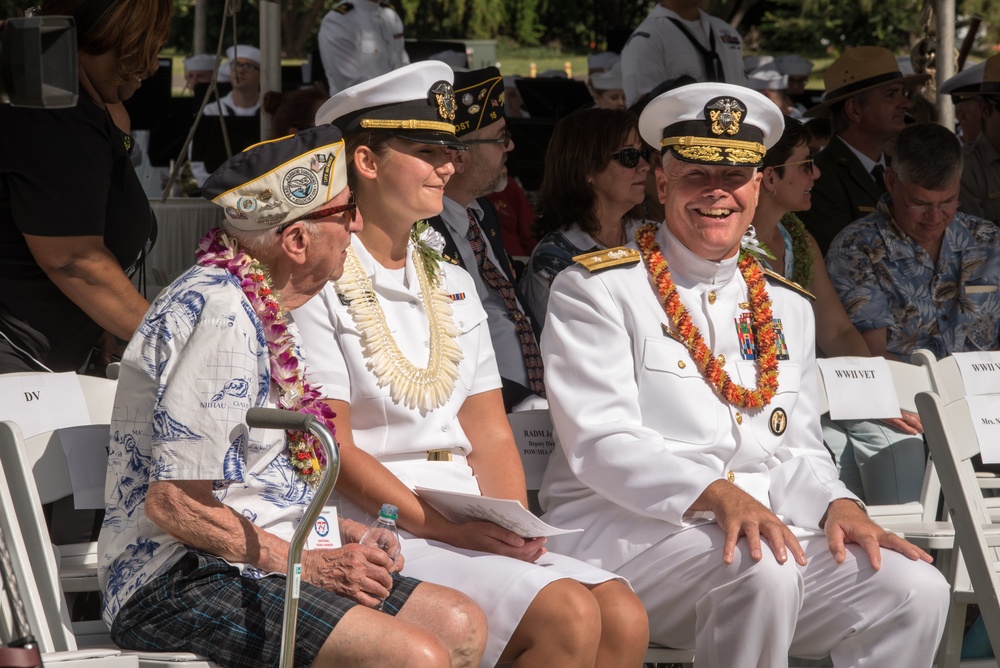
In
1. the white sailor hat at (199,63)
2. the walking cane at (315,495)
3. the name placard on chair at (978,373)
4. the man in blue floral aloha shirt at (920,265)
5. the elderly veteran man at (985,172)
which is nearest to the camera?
the walking cane at (315,495)

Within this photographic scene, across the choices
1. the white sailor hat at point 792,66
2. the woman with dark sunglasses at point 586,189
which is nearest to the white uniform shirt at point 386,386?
the woman with dark sunglasses at point 586,189

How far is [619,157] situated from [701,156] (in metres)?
1.21

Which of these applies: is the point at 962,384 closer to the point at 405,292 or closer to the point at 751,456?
the point at 751,456

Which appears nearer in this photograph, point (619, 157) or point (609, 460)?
point (609, 460)

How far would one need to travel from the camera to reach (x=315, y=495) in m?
2.43

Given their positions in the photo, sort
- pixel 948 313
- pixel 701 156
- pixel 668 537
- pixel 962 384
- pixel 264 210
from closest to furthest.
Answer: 1. pixel 264 210
2. pixel 668 537
3. pixel 701 156
4. pixel 962 384
5. pixel 948 313

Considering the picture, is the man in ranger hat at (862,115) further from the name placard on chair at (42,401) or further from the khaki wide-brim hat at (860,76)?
the name placard on chair at (42,401)

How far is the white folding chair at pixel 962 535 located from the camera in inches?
138

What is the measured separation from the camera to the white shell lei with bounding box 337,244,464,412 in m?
3.22

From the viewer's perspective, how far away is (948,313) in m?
5.22

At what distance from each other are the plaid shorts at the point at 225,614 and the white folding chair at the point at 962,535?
183cm

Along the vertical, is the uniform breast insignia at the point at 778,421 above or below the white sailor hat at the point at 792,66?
below

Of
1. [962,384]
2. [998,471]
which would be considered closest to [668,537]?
[962,384]

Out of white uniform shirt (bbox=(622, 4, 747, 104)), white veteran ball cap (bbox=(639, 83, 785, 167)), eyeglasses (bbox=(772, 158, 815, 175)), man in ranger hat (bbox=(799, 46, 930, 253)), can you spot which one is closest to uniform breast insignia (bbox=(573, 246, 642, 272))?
white veteran ball cap (bbox=(639, 83, 785, 167))
